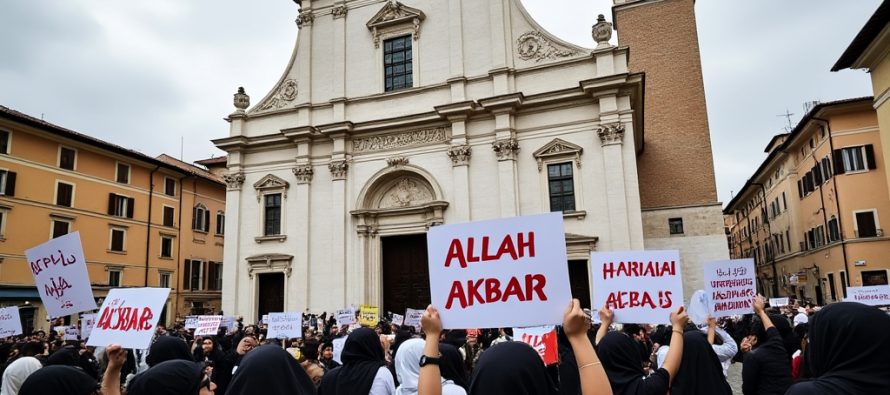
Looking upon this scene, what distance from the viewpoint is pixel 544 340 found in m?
6.91

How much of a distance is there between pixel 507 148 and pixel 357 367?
1903cm

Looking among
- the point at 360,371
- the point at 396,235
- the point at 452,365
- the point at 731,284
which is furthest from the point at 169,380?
the point at 396,235

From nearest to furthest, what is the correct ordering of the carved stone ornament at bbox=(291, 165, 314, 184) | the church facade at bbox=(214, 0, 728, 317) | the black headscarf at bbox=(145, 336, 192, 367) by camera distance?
1. the black headscarf at bbox=(145, 336, 192, 367)
2. the church facade at bbox=(214, 0, 728, 317)
3. the carved stone ornament at bbox=(291, 165, 314, 184)

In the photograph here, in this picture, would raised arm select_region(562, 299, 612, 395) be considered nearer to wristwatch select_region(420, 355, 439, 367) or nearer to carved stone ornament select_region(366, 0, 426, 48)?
wristwatch select_region(420, 355, 439, 367)

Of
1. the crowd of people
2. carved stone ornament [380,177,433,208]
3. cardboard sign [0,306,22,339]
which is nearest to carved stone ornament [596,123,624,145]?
carved stone ornament [380,177,433,208]

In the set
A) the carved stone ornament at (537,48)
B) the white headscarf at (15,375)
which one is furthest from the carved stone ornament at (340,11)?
the white headscarf at (15,375)

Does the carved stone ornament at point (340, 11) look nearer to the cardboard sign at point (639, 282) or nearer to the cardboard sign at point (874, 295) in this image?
the cardboard sign at point (874, 295)

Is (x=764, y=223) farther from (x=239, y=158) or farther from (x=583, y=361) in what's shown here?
(x=583, y=361)

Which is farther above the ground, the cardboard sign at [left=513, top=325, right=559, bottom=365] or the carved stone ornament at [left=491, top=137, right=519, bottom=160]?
the carved stone ornament at [left=491, top=137, right=519, bottom=160]

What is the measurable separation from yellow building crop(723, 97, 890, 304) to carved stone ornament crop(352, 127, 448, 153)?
2101 centimetres

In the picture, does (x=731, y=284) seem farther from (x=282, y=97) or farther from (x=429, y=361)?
(x=282, y=97)

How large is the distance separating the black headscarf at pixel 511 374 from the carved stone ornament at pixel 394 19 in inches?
965

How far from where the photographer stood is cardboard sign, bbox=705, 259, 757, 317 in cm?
720

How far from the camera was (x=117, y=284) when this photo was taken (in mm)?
33781
